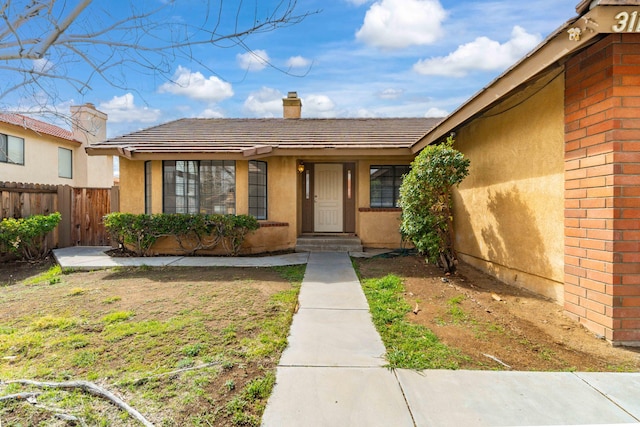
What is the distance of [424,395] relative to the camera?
259cm

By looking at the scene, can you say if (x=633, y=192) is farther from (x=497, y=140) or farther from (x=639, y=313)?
(x=497, y=140)

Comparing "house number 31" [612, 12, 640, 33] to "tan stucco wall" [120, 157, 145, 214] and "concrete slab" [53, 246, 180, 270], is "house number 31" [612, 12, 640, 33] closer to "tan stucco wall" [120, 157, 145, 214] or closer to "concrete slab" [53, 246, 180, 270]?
"concrete slab" [53, 246, 180, 270]

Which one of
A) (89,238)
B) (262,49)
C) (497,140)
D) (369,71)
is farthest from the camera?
(89,238)

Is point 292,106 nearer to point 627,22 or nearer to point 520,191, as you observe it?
point 520,191

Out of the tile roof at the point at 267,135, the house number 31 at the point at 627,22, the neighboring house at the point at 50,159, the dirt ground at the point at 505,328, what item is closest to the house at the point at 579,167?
the house number 31 at the point at 627,22

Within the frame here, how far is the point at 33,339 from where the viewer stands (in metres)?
3.58

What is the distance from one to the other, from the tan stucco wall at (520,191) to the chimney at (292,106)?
786 centimetres

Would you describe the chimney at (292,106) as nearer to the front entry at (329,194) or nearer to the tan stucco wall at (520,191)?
the front entry at (329,194)

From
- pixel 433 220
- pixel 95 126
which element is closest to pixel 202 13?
pixel 95 126

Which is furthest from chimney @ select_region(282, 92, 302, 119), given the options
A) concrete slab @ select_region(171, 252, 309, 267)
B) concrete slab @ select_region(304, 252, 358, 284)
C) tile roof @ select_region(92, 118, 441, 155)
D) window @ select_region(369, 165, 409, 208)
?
concrete slab @ select_region(171, 252, 309, 267)

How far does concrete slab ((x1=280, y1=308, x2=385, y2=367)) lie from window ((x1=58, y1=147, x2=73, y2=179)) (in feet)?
55.6

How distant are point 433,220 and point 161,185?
753cm

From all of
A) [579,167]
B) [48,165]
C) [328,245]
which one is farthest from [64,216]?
[579,167]

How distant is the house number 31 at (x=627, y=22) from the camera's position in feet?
10.2
